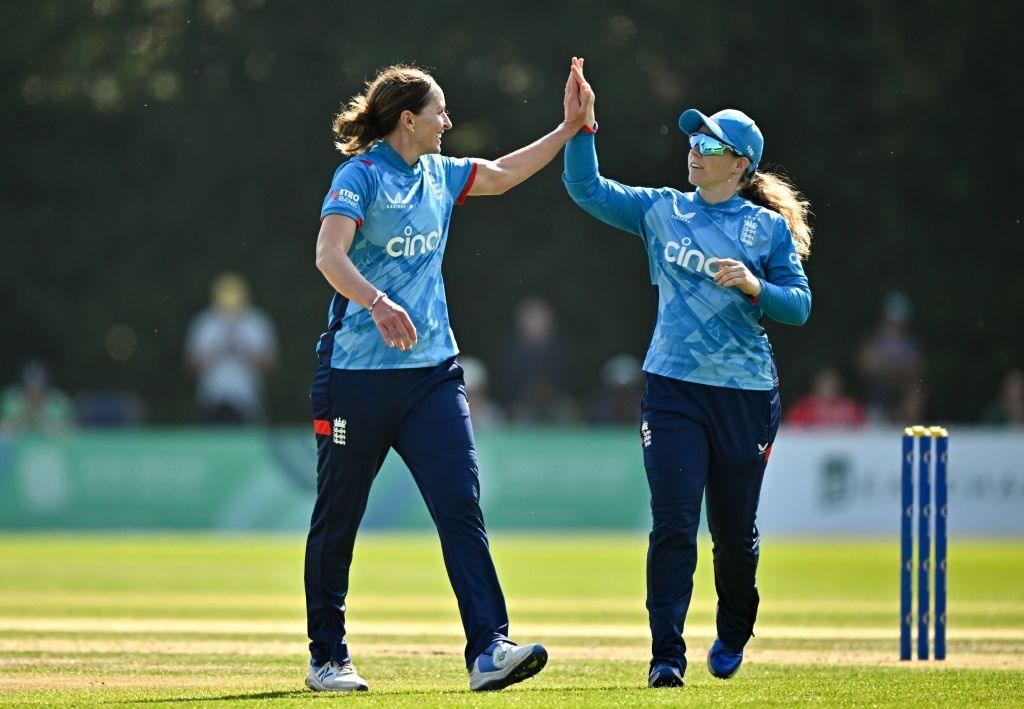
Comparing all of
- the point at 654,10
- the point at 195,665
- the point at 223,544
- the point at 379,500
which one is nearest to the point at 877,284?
the point at 654,10

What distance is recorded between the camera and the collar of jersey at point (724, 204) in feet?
22.5

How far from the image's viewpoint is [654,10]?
2289cm

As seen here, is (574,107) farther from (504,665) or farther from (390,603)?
(390,603)

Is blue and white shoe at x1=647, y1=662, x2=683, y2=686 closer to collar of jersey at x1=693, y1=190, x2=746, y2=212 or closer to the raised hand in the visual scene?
collar of jersey at x1=693, y1=190, x2=746, y2=212

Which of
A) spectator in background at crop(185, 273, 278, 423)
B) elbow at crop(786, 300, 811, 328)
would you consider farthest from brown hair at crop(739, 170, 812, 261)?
spectator in background at crop(185, 273, 278, 423)

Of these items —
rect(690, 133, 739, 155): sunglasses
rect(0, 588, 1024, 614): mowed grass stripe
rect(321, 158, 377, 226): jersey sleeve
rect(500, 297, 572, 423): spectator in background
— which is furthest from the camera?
rect(500, 297, 572, 423): spectator in background

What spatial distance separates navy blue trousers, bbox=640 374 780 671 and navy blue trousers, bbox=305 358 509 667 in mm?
619

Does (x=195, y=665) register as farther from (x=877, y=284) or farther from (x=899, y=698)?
(x=877, y=284)

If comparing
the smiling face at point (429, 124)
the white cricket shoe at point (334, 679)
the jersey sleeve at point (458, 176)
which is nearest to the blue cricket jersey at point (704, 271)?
the jersey sleeve at point (458, 176)

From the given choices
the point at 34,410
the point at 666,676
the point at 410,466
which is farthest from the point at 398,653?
the point at 34,410

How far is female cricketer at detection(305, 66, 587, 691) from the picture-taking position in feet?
20.9

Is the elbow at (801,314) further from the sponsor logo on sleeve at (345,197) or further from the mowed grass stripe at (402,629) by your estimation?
the mowed grass stripe at (402,629)

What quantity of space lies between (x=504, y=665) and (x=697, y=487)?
0.98m

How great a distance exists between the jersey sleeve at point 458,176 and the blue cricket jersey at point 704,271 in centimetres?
37
